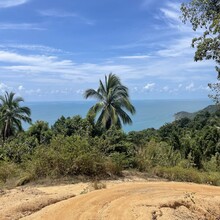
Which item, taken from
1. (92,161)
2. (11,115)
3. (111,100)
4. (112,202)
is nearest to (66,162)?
(92,161)

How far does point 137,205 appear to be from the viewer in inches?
311

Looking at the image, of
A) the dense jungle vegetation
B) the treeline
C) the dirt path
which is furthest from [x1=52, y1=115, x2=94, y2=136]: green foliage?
the dirt path

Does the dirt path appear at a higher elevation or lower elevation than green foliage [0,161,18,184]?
lower

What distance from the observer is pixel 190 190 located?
33.5 feet

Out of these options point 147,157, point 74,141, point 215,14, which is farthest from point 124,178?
point 215,14

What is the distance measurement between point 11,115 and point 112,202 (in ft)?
110

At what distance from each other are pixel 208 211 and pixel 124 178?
3807 mm

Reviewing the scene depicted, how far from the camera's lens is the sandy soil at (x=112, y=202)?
7.25m

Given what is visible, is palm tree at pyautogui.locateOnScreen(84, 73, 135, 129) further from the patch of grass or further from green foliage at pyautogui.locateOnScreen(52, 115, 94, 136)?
the patch of grass

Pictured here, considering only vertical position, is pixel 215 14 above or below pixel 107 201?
above

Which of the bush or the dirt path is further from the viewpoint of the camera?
the bush

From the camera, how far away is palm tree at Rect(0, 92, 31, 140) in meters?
39.4

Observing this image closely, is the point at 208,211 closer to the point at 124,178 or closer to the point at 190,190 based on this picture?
the point at 190,190

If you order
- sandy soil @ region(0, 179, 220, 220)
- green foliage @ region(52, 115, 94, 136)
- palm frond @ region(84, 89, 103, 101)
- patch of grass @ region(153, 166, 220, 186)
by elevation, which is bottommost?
patch of grass @ region(153, 166, 220, 186)
